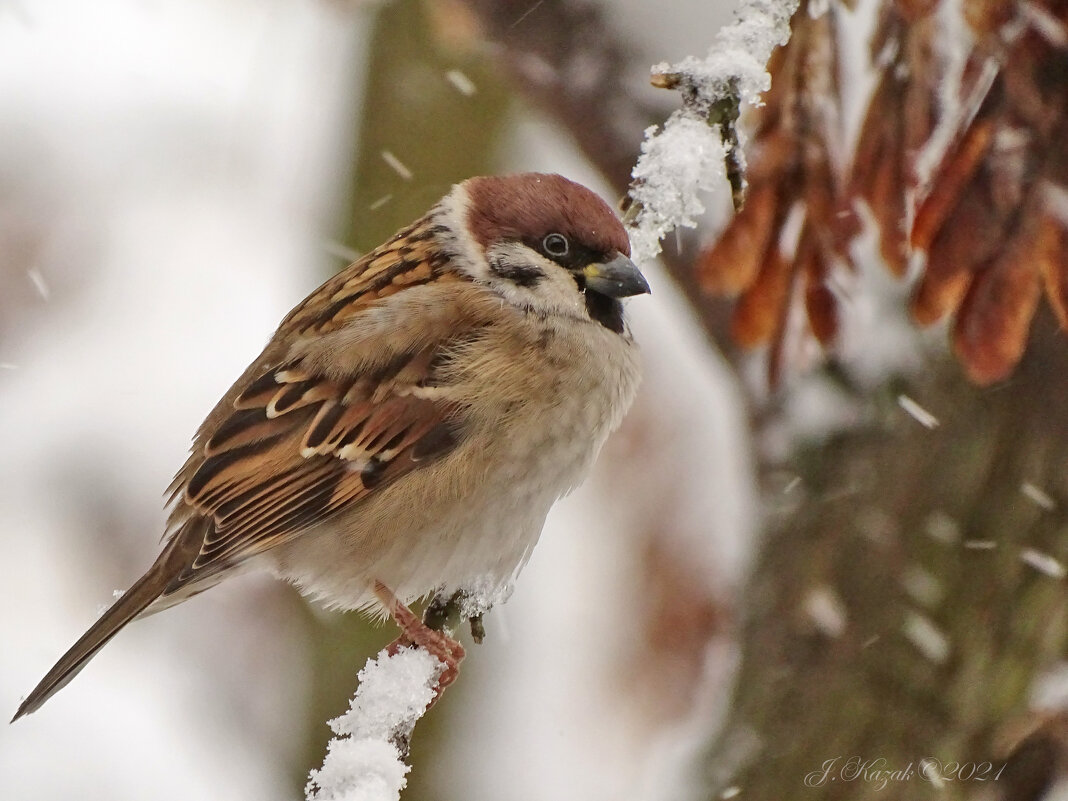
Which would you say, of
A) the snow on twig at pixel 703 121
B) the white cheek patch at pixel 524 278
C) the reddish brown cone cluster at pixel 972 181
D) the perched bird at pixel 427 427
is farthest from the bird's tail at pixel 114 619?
the reddish brown cone cluster at pixel 972 181

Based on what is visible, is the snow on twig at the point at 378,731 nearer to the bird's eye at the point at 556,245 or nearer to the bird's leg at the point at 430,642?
the bird's leg at the point at 430,642

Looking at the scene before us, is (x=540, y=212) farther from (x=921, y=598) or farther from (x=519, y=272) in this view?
(x=921, y=598)

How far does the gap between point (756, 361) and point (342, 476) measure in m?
1.42

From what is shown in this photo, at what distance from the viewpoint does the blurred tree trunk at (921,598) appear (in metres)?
2.65

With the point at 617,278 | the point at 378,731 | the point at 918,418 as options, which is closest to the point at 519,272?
the point at 617,278

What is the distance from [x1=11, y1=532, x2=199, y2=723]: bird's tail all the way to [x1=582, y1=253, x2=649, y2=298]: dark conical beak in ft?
3.67

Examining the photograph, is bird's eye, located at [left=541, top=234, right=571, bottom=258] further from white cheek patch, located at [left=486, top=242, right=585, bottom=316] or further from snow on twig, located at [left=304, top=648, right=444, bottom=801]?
snow on twig, located at [left=304, top=648, right=444, bottom=801]

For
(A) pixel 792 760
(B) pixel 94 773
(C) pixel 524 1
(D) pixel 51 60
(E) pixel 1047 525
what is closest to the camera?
(E) pixel 1047 525

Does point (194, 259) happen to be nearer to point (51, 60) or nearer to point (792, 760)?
point (51, 60)

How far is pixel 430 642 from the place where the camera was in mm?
2625

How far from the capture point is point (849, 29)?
117 inches

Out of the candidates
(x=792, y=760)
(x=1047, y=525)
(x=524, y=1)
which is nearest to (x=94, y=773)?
(x=792, y=760)

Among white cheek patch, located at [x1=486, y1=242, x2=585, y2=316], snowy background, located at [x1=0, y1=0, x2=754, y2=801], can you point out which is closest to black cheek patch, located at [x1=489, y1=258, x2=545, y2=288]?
white cheek patch, located at [x1=486, y1=242, x2=585, y2=316]

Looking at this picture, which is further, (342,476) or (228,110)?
(228,110)
